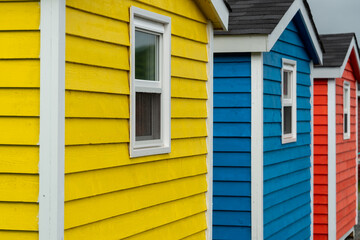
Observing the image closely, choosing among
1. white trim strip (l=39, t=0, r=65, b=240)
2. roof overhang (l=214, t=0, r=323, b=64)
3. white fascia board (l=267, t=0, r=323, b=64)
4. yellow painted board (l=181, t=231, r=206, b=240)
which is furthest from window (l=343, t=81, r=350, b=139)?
white trim strip (l=39, t=0, r=65, b=240)

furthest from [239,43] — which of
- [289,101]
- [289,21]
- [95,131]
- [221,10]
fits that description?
[95,131]

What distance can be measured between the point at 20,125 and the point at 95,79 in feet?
2.65

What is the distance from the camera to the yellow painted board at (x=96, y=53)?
536 centimetres

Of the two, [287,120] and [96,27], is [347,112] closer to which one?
[287,120]

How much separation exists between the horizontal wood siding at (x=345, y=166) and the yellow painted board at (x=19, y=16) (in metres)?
9.81

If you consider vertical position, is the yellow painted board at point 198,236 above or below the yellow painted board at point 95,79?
below

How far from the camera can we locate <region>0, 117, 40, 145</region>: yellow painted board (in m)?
5.10

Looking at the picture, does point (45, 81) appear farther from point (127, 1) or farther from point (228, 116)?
point (228, 116)

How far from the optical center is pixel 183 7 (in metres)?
7.37

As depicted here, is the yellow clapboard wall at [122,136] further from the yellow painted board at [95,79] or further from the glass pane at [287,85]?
the glass pane at [287,85]

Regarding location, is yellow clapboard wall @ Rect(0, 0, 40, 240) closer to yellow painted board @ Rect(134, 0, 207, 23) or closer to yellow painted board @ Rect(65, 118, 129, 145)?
yellow painted board @ Rect(65, 118, 129, 145)

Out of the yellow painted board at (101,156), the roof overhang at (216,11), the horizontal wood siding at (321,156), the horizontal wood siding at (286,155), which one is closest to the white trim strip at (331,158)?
the horizontal wood siding at (321,156)

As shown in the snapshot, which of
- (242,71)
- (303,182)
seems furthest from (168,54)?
(303,182)

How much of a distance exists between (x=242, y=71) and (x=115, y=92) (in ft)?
13.6
